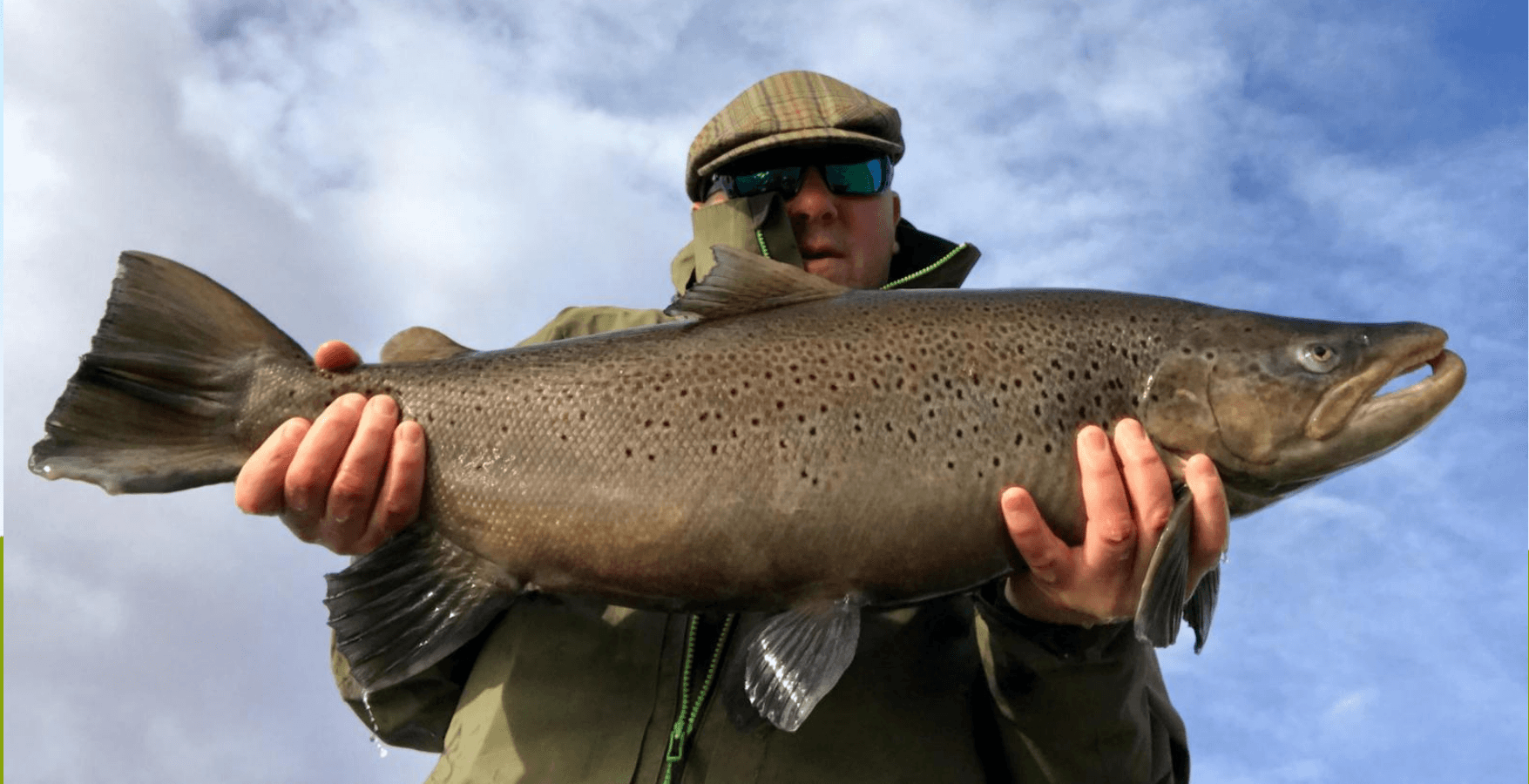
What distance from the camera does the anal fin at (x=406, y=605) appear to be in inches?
112

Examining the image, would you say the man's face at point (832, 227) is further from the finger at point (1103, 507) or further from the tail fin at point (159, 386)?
the tail fin at point (159, 386)

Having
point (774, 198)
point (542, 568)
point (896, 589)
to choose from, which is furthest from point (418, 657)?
point (774, 198)

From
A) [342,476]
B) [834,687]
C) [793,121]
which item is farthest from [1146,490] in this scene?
[793,121]

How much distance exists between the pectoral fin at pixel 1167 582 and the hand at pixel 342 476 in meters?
1.75

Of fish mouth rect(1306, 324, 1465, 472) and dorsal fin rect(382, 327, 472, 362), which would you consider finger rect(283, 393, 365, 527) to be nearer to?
dorsal fin rect(382, 327, 472, 362)

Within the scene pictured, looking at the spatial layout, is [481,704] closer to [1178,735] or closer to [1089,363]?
[1089,363]

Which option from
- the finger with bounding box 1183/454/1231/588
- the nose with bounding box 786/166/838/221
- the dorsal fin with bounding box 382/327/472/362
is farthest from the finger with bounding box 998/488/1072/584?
the nose with bounding box 786/166/838/221

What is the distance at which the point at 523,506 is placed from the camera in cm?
278

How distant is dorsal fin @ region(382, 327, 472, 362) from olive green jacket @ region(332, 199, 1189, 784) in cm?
73

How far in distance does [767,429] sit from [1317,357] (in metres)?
1.42

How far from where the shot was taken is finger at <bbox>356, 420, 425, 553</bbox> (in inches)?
111

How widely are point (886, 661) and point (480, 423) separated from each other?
1.26 metres

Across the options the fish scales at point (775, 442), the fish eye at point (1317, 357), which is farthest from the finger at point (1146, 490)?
the fish eye at point (1317, 357)

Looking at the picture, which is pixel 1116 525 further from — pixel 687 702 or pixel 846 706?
pixel 687 702
